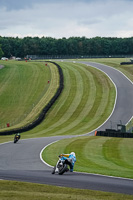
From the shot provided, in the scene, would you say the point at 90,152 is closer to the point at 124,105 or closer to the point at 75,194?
the point at 75,194

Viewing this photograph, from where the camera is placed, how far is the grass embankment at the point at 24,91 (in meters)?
69.4

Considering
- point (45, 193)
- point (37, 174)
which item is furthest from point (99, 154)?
point (45, 193)

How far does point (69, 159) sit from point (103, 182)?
127 inches

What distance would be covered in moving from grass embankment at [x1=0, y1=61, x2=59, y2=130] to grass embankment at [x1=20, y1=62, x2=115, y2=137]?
2322mm

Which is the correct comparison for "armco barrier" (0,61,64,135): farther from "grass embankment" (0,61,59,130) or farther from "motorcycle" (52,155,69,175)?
"motorcycle" (52,155,69,175)

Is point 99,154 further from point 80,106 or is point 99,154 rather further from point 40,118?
point 80,106

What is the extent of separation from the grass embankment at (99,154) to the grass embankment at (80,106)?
1449cm

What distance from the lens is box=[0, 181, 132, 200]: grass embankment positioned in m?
16.5

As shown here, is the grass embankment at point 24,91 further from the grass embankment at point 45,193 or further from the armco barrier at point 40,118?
the grass embankment at point 45,193

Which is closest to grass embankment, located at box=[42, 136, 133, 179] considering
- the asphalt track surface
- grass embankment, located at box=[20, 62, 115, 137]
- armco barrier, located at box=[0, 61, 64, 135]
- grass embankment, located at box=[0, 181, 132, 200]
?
the asphalt track surface

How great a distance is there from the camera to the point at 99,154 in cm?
3338

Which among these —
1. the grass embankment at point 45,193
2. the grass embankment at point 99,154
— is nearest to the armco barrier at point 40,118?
the grass embankment at point 99,154

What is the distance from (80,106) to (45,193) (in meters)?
55.1

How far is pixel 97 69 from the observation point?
106188 millimetres
